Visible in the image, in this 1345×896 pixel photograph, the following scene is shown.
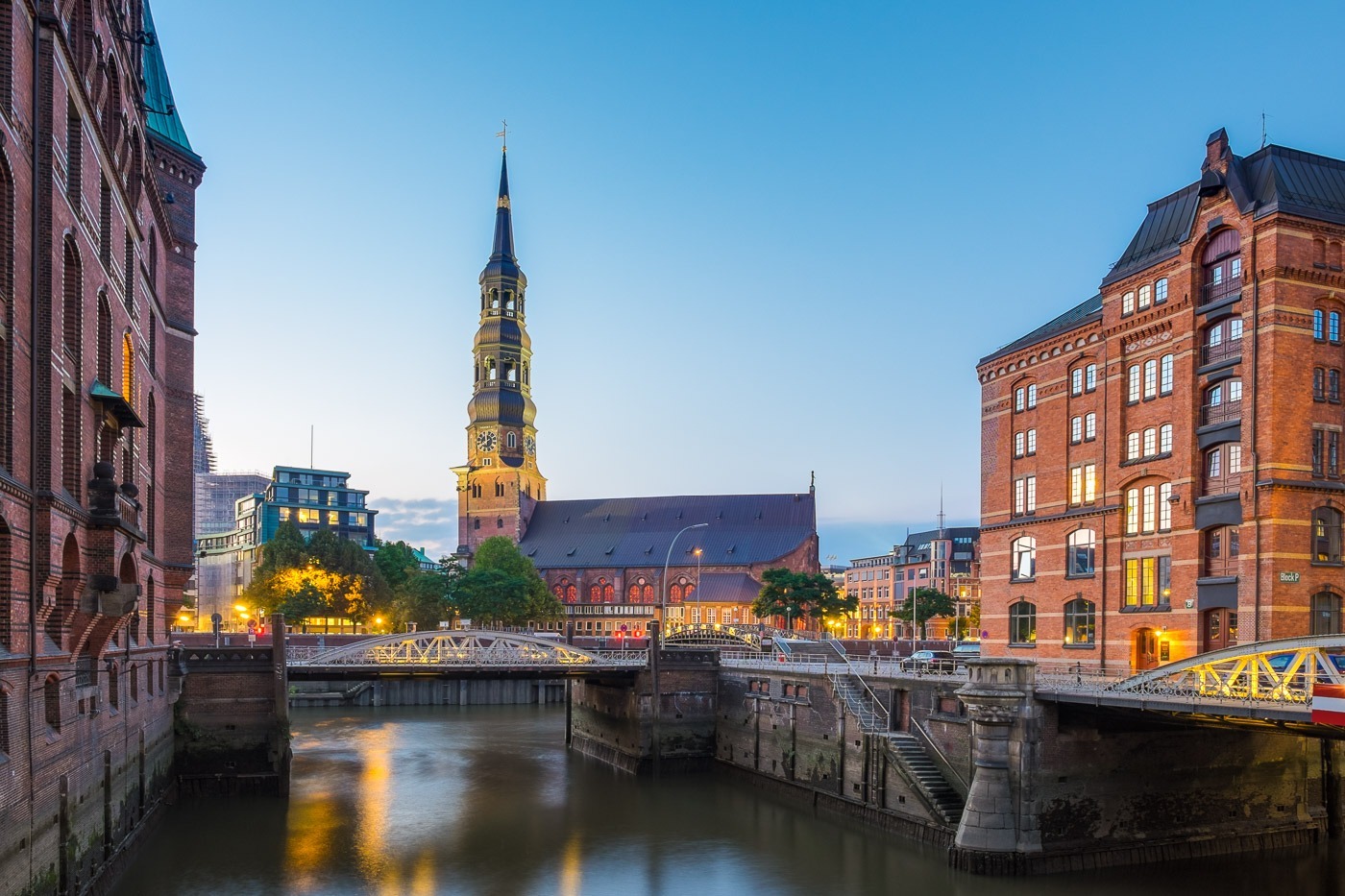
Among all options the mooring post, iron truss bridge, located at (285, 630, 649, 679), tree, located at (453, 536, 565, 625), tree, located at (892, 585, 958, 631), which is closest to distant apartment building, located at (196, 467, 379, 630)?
tree, located at (453, 536, 565, 625)

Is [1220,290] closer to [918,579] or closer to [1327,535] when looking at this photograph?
[1327,535]

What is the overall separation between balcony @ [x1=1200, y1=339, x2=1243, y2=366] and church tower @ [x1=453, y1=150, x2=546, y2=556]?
107 meters

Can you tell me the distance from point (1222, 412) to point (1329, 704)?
19.8 metres

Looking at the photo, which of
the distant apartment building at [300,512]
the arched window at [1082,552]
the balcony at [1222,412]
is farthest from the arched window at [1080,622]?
the distant apartment building at [300,512]

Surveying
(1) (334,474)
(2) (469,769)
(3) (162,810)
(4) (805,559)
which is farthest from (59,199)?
(1) (334,474)

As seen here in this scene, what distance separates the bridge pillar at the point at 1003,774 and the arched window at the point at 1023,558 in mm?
19430

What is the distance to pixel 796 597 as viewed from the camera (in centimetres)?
10394

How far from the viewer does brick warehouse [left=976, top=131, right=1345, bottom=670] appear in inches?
1599

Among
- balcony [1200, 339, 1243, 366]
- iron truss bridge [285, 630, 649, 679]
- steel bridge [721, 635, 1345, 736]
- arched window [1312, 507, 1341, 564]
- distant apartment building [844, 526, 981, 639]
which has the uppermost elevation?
balcony [1200, 339, 1243, 366]

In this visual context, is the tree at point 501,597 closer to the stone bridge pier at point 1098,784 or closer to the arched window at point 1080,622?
the arched window at point 1080,622

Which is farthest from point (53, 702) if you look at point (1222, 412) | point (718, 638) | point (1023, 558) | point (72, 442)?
point (718, 638)

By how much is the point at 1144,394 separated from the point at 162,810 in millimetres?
41832

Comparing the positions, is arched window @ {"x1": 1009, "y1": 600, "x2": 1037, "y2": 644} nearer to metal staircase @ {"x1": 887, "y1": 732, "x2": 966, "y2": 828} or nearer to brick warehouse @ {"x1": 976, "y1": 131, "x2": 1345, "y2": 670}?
brick warehouse @ {"x1": 976, "y1": 131, "x2": 1345, "y2": 670}

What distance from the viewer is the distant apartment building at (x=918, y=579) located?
6033 inches
